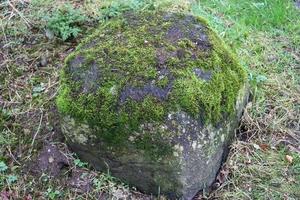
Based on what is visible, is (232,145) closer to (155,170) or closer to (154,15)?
(155,170)

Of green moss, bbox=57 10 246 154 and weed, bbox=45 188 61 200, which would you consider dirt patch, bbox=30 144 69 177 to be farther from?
green moss, bbox=57 10 246 154

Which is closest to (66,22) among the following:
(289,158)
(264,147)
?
(264,147)

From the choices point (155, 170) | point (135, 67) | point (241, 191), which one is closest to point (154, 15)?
point (135, 67)

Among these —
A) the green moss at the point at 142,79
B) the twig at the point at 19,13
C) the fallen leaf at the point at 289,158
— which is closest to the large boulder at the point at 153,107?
the green moss at the point at 142,79

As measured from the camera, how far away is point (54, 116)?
299cm

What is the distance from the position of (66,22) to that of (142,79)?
1324mm

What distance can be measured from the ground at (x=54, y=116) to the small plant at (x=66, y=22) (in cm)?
4

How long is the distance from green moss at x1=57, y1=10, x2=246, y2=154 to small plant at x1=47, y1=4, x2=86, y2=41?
2.16 feet

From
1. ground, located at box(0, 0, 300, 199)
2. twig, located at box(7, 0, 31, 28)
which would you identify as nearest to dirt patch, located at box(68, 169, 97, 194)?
ground, located at box(0, 0, 300, 199)

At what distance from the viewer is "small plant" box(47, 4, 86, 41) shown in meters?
3.54

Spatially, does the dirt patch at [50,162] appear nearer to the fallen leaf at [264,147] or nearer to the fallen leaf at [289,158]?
the fallen leaf at [264,147]

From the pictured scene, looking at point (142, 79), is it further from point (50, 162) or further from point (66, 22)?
point (66, 22)

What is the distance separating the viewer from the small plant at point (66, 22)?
3541 millimetres

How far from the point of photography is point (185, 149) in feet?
8.19
